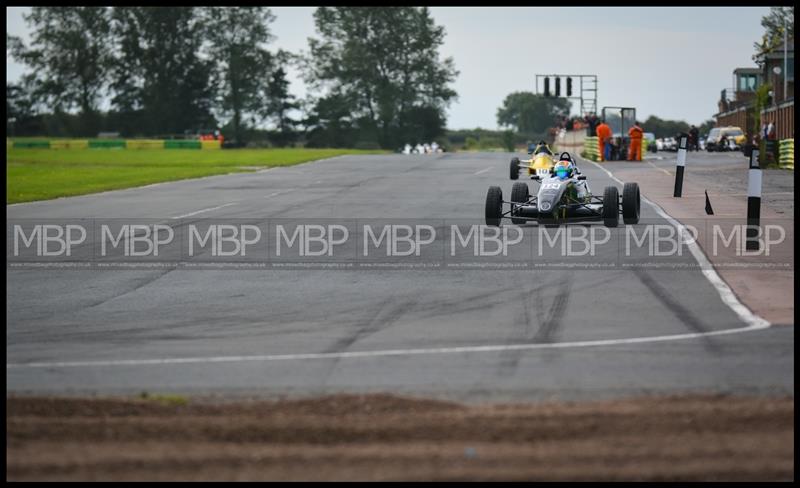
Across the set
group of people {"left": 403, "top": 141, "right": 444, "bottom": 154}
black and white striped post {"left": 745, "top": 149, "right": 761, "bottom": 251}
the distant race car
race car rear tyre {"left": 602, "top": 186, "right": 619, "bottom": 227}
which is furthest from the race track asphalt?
group of people {"left": 403, "top": 141, "right": 444, "bottom": 154}

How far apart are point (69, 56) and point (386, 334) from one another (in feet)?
361

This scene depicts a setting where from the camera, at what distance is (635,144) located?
4916 centimetres

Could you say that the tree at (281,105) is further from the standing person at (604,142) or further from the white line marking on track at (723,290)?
the white line marking on track at (723,290)

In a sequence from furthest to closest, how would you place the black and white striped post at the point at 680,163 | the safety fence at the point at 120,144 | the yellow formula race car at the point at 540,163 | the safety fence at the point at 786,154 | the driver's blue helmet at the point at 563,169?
the safety fence at the point at 120,144 < the safety fence at the point at 786,154 < the black and white striped post at the point at 680,163 < the yellow formula race car at the point at 540,163 < the driver's blue helmet at the point at 563,169

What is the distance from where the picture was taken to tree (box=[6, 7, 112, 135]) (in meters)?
114

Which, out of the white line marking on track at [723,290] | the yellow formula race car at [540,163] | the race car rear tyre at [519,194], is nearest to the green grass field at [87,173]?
the yellow formula race car at [540,163]

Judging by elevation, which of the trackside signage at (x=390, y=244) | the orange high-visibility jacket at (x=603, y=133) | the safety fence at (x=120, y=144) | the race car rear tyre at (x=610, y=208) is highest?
the orange high-visibility jacket at (x=603, y=133)

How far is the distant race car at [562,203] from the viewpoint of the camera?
59.8 feet

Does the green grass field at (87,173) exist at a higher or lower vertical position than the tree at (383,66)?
lower

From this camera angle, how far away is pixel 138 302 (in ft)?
40.1

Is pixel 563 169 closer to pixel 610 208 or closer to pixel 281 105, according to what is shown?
pixel 610 208

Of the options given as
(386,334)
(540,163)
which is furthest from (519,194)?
(386,334)

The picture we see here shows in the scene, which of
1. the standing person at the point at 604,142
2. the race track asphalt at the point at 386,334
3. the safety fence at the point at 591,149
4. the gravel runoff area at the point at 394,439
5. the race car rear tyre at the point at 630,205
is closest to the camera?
the gravel runoff area at the point at 394,439

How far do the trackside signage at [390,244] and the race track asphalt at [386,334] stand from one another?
774 millimetres
